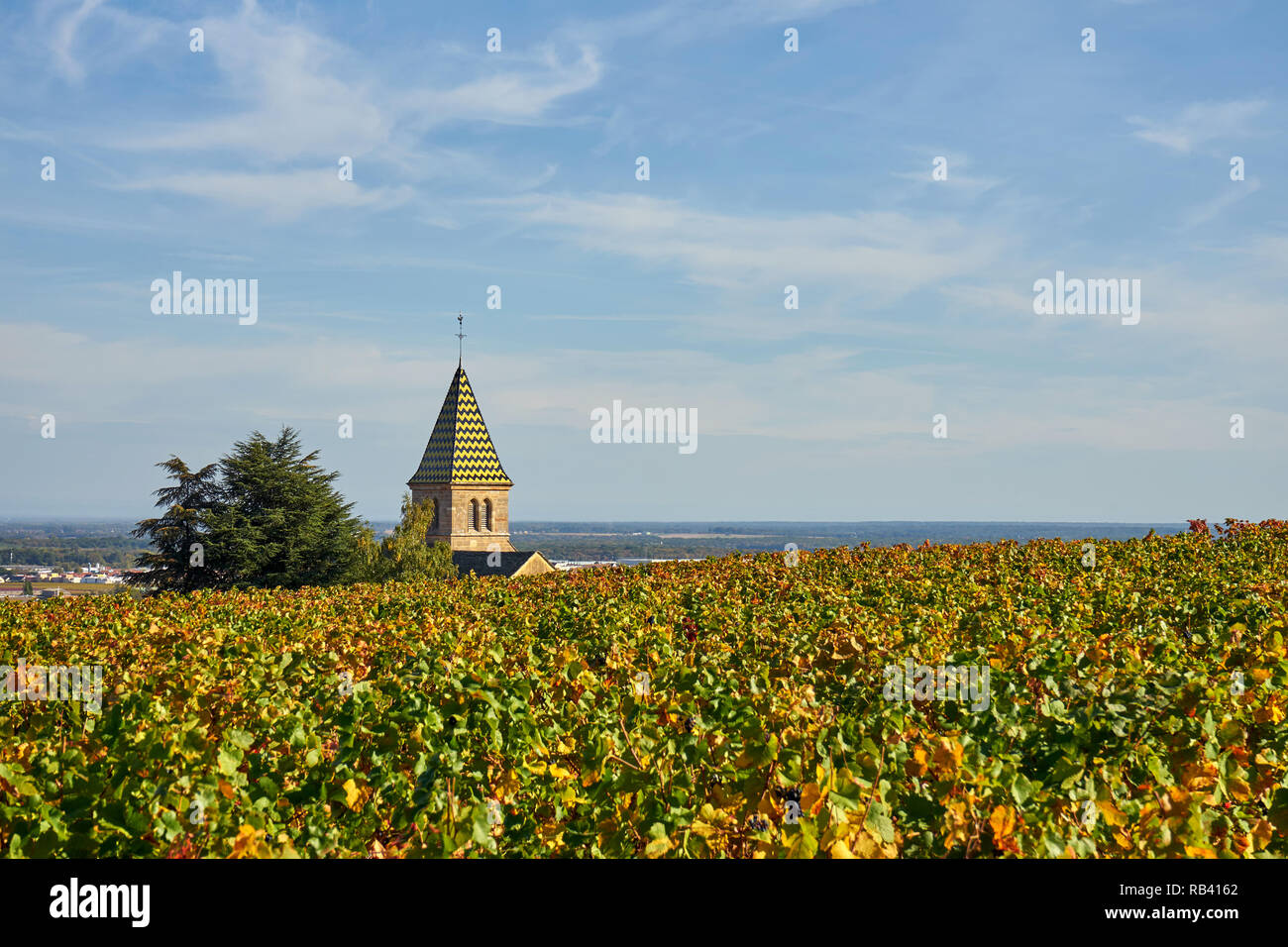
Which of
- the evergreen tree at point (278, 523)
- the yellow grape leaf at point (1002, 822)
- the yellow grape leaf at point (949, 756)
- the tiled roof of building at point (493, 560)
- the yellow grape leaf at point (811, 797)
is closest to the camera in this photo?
the yellow grape leaf at point (1002, 822)

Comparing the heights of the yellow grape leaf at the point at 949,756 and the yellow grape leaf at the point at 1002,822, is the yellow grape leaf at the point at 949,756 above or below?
above

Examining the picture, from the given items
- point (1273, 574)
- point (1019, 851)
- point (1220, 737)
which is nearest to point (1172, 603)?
point (1273, 574)

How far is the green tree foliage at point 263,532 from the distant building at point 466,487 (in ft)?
40.4

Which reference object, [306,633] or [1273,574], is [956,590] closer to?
[1273,574]

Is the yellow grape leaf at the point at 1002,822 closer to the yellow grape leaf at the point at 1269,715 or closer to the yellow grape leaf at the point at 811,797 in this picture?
the yellow grape leaf at the point at 811,797

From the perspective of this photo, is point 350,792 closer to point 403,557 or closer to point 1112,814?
point 1112,814

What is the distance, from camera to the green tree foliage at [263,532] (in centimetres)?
3984

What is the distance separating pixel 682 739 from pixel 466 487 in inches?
2091

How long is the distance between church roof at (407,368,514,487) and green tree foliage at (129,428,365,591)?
13.1 meters

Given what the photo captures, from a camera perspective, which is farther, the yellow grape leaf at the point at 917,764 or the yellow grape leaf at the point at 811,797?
the yellow grape leaf at the point at 917,764

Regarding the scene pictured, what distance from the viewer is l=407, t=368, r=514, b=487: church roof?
57003 millimetres

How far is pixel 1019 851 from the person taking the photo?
3477 millimetres

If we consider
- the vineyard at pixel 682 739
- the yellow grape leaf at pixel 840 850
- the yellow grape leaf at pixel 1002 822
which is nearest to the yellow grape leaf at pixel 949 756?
the vineyard at pixel 682 739

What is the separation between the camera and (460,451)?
57.2m
